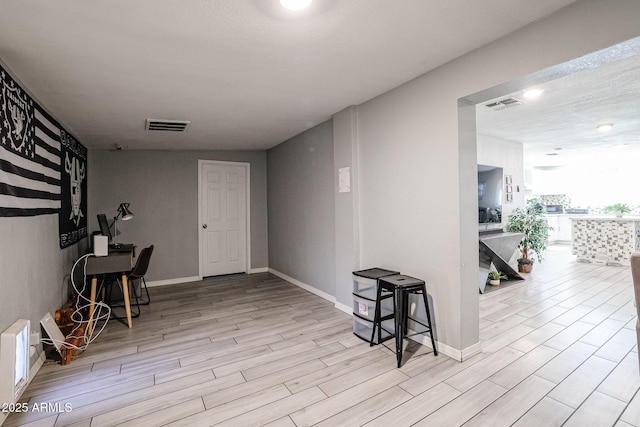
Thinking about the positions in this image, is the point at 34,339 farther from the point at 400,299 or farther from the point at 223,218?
the point at 223,218

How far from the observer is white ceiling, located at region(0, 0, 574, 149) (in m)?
1.58

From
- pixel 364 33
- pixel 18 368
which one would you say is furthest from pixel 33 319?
pixel 364 33

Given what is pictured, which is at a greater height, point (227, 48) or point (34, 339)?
point (227, 48)

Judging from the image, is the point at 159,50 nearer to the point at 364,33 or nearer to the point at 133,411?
the point at 364,33

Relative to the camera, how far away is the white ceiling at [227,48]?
5.18 ft

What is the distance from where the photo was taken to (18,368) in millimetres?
1858

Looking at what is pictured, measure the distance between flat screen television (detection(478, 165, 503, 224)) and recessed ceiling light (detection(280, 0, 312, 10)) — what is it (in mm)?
4458

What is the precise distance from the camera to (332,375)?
2197 millimetres

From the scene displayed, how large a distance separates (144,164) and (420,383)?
4.91m

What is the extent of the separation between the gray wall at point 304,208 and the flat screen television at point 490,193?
109 inches

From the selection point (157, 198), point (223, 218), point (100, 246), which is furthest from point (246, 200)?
point (100, 246)

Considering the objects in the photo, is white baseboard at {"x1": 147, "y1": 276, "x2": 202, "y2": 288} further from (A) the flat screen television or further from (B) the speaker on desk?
(A) the flat screen television

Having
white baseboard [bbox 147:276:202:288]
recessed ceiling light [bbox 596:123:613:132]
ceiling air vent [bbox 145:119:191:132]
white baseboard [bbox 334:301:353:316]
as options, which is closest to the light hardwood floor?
white baseboard [bbox 334:301:353:316]

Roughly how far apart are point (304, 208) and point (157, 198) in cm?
249
